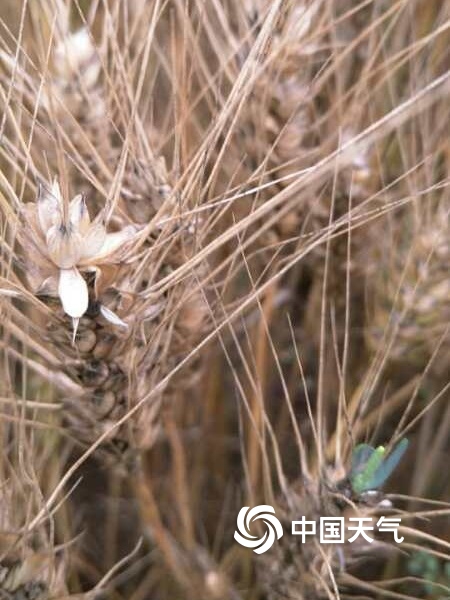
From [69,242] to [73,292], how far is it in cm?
3

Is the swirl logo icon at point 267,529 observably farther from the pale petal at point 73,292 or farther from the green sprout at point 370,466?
the pale petal at point 73,292

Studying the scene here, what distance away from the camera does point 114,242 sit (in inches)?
22.2

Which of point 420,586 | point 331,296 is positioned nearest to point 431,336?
point 331,296

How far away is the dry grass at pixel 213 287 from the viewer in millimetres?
583

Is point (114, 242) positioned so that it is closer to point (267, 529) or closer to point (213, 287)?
point (213, 287)

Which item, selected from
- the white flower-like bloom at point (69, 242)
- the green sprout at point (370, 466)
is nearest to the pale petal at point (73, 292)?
the white flower-like bloom at point (69, 242)

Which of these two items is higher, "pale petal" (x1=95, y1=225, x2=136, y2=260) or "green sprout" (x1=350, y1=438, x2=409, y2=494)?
"pale petal" (x1=95, y1=225, x2=136, y2=260)

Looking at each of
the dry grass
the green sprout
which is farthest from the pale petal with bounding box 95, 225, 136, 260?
the green sprout

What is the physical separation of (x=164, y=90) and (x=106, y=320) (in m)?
0.49

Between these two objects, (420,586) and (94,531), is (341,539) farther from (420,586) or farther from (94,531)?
(94,531)

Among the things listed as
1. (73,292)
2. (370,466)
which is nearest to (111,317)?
(73,292)

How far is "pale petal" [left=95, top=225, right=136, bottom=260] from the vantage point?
0.56 meters

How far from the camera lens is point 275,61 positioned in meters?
0.73

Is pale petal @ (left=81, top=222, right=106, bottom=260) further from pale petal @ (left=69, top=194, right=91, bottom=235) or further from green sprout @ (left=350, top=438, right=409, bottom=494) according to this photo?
green sprout @ (left=350, top=438, right=409, bottom=494)
